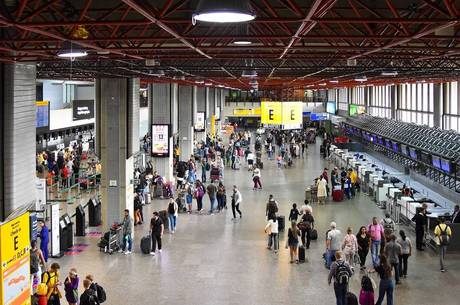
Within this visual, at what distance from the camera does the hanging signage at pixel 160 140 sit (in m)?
29.6

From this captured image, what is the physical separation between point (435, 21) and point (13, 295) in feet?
26.8

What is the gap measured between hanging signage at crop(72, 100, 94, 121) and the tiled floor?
23.9 meters

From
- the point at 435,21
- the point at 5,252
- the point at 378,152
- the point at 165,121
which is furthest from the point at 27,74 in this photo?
the point at 378,152

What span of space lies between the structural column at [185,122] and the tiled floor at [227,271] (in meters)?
17.2

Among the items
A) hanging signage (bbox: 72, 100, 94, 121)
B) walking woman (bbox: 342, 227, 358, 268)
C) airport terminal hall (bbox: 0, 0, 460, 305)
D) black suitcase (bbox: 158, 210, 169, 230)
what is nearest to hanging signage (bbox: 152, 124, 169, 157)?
airport terminal hall (bbox: 0, 0, 460, 305)

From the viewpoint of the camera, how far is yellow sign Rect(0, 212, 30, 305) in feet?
34.8

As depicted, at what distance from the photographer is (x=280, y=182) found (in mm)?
34719

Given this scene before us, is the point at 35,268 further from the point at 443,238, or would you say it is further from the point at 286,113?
the point at 286,113

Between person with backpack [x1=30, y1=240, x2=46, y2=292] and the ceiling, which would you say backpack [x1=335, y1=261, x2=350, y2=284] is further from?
person with backpack [x1=30, y1=240, x2=46, y2=292]

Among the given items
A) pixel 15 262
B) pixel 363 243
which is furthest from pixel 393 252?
pixel 15 262

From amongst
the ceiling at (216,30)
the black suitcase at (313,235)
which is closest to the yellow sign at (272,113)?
the ceiling at (216,30)

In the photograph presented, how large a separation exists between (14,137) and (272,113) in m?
25.5

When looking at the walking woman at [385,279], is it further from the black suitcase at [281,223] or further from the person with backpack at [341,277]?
the black suitcase at [281,223]

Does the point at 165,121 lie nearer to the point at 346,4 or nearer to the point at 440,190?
the point at 440,190
